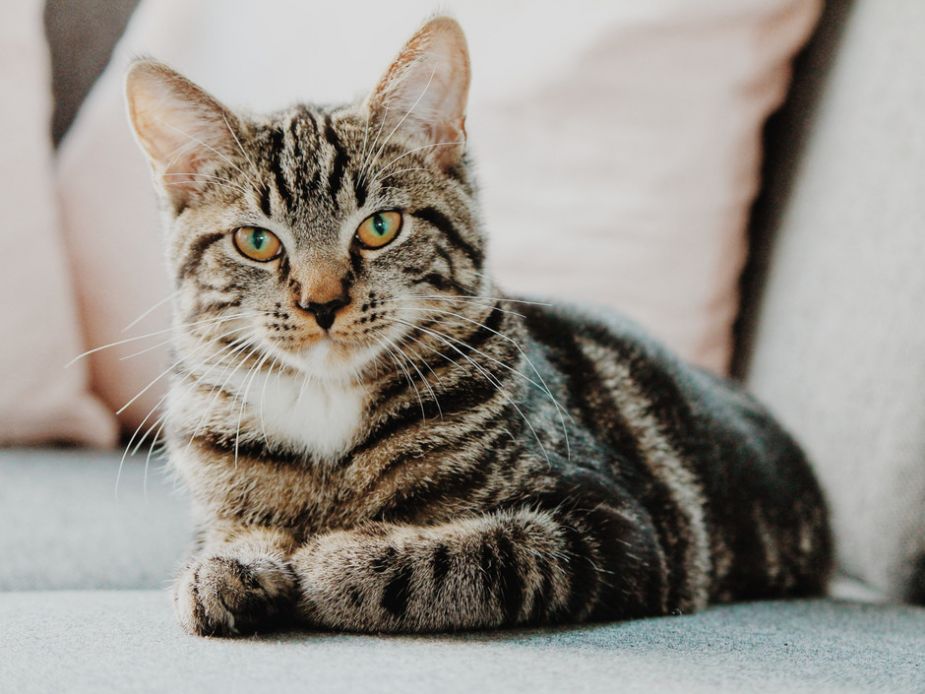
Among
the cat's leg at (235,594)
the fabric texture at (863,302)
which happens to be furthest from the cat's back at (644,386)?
the cat's leg at (235,594)

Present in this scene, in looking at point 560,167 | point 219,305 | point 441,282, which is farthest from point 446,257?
point 560,167

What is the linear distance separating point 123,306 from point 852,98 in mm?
1228

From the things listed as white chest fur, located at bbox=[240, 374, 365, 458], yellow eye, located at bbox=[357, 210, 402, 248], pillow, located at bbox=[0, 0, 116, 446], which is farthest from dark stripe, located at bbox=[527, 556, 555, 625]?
pillow, located at bbox=[0, 0, 116, 446]

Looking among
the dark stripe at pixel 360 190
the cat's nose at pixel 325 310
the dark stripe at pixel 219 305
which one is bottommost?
the dark stripe at pixel 219 305

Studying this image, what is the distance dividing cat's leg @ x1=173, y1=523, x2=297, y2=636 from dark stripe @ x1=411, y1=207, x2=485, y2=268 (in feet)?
1.24

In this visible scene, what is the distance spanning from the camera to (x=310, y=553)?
0.85 m

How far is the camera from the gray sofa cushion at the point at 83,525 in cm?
112

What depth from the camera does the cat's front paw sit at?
0.79m

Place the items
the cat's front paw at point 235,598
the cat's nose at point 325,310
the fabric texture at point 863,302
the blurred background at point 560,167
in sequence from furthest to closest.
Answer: the blurred background at point 560,167 → the fabric texture at point 863,302 → the cat's nose at point 325,310 → the cat's front paw at point 235,598

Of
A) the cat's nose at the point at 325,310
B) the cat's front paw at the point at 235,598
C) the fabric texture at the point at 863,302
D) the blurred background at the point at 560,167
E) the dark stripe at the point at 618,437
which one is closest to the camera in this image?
the cat's front paw at the point at 235,598

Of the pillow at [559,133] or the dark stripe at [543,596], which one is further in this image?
the pillow at [559,133]

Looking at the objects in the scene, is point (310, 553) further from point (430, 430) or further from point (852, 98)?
Result: point (852, 98)

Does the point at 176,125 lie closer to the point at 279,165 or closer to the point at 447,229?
the point at 279,165

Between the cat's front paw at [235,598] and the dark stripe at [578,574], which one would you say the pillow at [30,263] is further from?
the dark stripe at [578,574]
